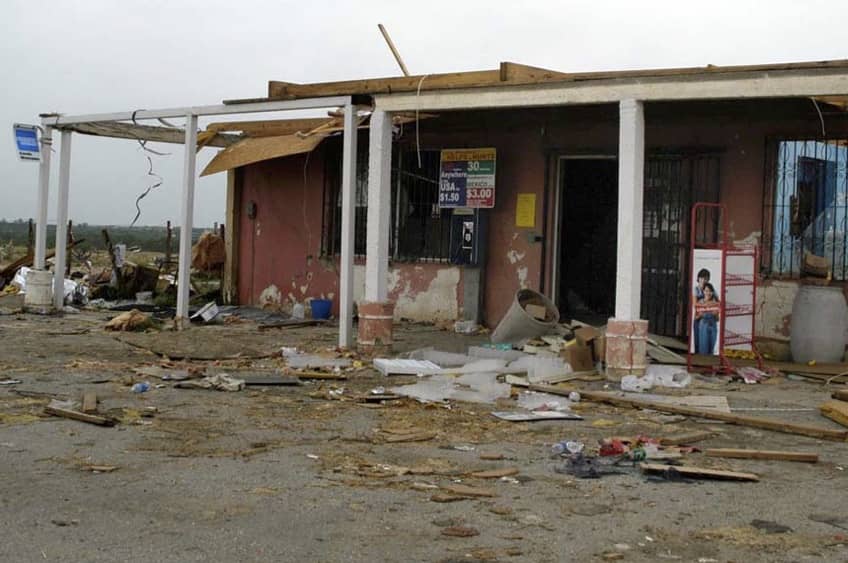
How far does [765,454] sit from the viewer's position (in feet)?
23.0

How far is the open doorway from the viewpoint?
14.9 metres

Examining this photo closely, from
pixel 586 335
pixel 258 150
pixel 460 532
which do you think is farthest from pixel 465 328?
pixel 460 532

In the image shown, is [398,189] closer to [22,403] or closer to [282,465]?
[22,403]

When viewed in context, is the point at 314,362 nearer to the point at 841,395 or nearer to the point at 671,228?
the point at 671,228

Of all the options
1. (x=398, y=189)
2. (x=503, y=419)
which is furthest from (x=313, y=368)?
(x=398, y=189)

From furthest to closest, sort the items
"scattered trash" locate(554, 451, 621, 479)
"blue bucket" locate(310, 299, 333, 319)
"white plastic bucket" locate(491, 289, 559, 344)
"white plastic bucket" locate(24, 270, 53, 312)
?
"white plastic bucket" locate(24, 270, 53, 312) < "blue bucket" locate(310, 299, 333, 319) < "white plastic bucket" locate(491, 289, 559, 344) < "scattered trash" locate(554, 451, 621, 479)

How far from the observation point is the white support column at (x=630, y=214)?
10.5 m

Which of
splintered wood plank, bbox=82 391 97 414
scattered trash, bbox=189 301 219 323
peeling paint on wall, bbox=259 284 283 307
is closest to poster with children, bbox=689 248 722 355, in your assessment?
splintered wood plank, bbox=82 391 97 414

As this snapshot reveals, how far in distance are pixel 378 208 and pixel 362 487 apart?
671cm

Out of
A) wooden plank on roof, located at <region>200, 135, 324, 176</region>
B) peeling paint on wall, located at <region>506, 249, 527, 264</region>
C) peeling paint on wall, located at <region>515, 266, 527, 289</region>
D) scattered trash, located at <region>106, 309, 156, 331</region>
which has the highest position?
wooden plank on roof, located at <region>200, 135, 324, 176</region>

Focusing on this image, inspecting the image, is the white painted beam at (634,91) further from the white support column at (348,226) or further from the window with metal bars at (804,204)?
the window with metal bars at (804,204)

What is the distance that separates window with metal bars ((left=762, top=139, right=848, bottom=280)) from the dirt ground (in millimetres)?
2936

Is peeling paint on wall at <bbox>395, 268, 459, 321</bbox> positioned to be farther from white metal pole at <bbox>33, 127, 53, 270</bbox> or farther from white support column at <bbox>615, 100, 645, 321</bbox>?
white metal pole at <bbox>33, 127, 53, 270</bbox>

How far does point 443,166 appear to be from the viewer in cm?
1528
